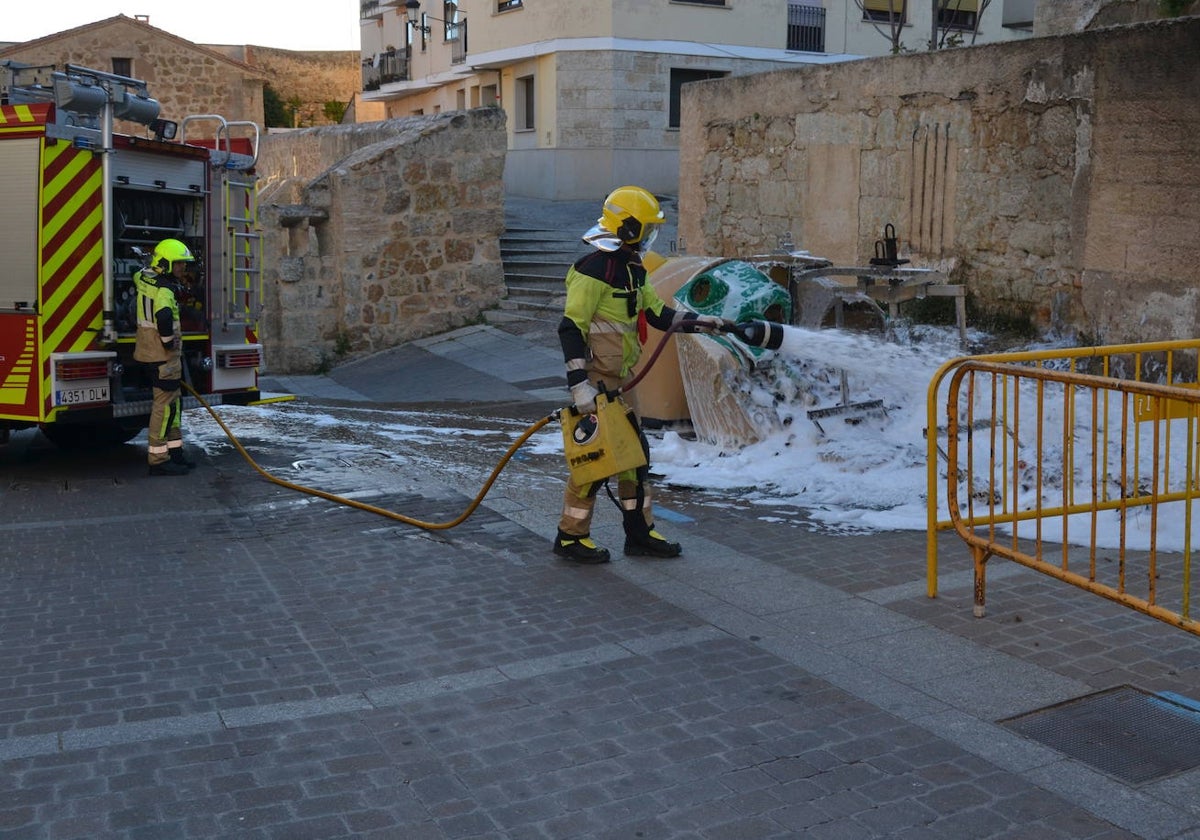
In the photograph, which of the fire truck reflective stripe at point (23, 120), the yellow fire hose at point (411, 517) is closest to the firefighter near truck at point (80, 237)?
the fire truck reflective stripe at point (23, 120)

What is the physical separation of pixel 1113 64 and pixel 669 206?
14097mm

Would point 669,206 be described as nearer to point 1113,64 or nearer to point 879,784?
point 1113,64

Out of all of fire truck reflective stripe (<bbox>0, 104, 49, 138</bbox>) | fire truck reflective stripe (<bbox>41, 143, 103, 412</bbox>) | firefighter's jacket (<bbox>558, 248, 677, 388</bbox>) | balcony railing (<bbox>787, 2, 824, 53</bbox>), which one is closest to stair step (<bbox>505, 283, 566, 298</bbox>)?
fire truck reflective stripe (<bbox>41, 143, 103, 412</bbox>)

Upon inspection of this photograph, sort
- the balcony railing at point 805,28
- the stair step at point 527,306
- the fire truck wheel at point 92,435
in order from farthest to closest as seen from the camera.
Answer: the balcony railing at point 805,28 < the stair step at point 527,306 < the fire truck wheel at point 92,435

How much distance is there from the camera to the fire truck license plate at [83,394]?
27.4 feet

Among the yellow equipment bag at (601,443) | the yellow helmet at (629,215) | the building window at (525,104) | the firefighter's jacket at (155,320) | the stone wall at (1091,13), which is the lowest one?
the yellow equipment bag at (601,443)

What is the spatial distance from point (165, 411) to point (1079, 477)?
6049mm

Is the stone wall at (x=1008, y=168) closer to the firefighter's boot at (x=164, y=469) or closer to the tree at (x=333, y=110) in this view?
the firefighter's boot at (x=164, y=469)

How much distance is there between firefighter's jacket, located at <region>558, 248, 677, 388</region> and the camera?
6.12 metres

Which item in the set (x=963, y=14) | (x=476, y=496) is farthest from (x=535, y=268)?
(x=963, y=14)

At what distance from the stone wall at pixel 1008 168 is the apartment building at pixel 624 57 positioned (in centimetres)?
1339

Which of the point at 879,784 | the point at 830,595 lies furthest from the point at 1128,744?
the point at 830,595

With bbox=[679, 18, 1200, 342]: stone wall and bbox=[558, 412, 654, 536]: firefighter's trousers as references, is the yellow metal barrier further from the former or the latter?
bbox=[558, 412, 654, 536]: firefighter's trousers

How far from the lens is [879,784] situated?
148 inches
